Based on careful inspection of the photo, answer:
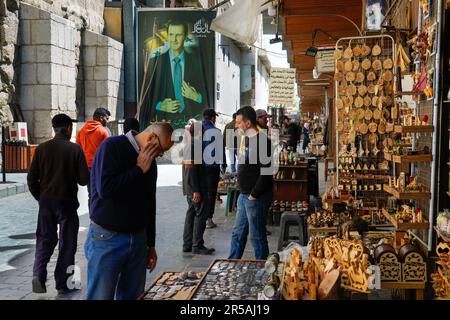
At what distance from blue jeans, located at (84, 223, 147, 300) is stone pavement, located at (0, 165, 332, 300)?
1910mm

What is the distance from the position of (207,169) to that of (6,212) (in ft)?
16.0

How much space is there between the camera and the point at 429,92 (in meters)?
5.33

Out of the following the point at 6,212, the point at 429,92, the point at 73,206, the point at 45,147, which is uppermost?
the point at 429,92

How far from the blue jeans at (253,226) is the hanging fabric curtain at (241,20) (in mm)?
2791

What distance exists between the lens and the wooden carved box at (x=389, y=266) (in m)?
4.54

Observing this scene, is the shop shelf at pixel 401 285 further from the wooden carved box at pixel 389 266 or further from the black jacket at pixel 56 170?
the black jacket at pixel 56 170

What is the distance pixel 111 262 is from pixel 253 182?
2.69 metres

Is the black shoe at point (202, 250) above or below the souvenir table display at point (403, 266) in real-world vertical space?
below

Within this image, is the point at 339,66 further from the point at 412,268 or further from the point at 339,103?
the point at 412,268

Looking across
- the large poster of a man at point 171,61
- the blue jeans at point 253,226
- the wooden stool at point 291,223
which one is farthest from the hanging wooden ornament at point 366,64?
the large poster of a man at point 171,61

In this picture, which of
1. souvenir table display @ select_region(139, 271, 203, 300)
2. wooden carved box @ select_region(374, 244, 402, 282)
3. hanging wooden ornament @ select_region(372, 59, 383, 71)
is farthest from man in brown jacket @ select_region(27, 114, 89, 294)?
hanging wooden ornament @ select_region(372, 59, 383, 71)

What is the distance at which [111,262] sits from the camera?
3807 millimetres

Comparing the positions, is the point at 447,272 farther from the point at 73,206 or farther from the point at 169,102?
the point at 169,102
